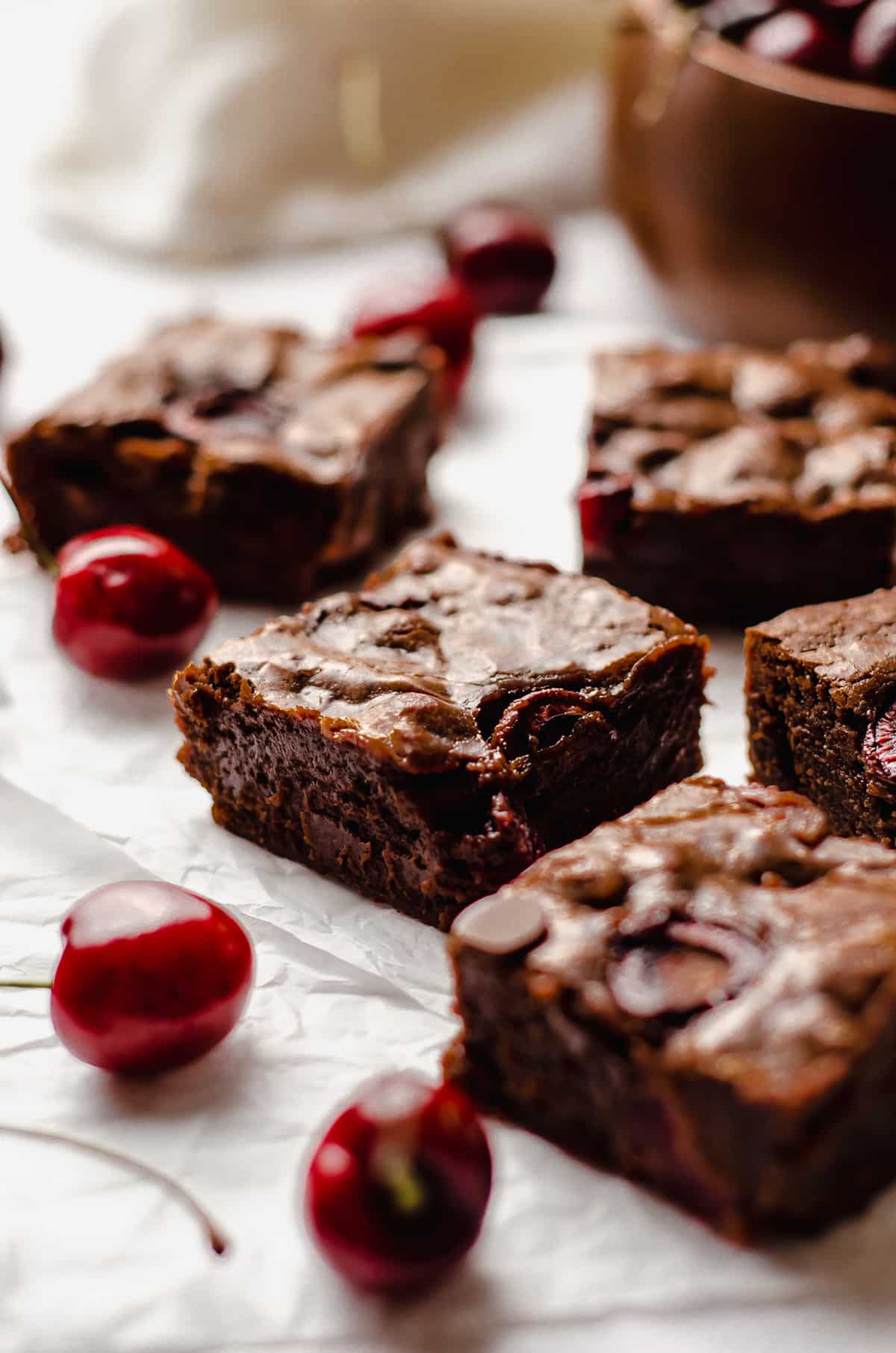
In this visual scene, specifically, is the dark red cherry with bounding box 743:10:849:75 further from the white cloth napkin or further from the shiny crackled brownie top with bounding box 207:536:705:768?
the shiny crackled brownie top with bounding box 207:536:705:768

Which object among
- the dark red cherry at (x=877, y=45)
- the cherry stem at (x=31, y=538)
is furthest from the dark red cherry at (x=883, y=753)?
the dark red cherry at (x=877, y=45)

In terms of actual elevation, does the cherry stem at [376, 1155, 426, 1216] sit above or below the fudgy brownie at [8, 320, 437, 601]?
below

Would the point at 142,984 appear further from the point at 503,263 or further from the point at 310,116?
the point at 310,116

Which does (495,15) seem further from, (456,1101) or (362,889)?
(456,1101)

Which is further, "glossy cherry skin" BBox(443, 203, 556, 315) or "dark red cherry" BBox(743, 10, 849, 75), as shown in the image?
"glossy cherry skin" BBox(443, 203, 556, 315)

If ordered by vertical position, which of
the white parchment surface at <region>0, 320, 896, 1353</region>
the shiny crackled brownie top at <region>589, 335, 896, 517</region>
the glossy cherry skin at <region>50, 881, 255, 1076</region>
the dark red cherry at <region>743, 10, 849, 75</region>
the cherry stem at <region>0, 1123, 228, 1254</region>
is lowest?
the white parchment surface at <region>0, 320, 896, 1353</region>

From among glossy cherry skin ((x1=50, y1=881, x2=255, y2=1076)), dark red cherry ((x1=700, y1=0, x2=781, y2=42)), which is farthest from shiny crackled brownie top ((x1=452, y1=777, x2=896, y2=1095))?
dark red cherry ((x1=700, y1=0, x2=781, y2=42))

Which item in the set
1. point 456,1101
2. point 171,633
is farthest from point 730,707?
point 456,1101
